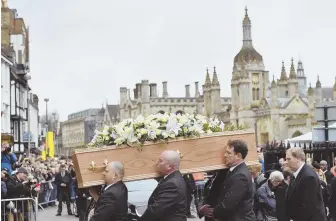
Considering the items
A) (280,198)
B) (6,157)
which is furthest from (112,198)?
(6,157)

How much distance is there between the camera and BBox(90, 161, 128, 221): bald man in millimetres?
8602

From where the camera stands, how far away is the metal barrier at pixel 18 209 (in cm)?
1689

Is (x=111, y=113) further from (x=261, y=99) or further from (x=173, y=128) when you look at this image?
(x=173, y=128)

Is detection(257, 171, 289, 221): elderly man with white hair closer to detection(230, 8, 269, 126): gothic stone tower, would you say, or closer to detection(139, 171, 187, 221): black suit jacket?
detection(139, 171, 187, 221): black suit jacket

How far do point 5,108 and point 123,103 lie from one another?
11563 cm

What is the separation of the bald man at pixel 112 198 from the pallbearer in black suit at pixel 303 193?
2.35m

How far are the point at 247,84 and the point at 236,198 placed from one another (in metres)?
104

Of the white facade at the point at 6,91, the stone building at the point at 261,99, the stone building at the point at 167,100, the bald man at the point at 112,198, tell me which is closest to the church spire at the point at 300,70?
the stone building at the point at 167,100

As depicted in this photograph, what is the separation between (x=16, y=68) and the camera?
176 ft

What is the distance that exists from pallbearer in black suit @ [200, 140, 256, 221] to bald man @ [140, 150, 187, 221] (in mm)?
560

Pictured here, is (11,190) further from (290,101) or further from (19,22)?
(290,101)

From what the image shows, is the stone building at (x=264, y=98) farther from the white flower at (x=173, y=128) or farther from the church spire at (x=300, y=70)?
the white flower at (x=173, y=128)

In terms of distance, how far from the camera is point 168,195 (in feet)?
27.9

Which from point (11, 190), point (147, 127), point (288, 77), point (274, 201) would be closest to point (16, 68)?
point (11, 190)
